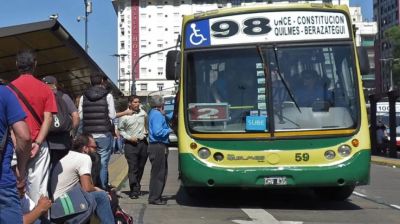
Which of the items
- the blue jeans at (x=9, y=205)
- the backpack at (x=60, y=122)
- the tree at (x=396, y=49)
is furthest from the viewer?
the tree at (x=396, y=49)

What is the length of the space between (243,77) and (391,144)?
16.8m

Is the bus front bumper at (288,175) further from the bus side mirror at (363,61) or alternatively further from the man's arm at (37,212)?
the man's arm at (37,212)

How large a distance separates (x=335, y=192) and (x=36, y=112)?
6.47 m

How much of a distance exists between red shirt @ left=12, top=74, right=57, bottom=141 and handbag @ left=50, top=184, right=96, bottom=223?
887mm

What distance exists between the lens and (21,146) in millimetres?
4512

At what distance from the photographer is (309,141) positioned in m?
9.31

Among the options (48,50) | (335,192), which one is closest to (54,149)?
(335,192)

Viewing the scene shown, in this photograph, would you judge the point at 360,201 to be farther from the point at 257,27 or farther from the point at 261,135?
the point at 257,27

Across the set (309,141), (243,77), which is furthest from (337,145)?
(243,77)

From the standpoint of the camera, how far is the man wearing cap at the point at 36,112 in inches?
209

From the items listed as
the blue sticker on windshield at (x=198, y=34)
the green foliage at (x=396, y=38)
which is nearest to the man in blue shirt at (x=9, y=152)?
the blue sticker on windshield at (x=198, y=34)

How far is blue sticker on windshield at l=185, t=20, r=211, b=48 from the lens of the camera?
387 inches

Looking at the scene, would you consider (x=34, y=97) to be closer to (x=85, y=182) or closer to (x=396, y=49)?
(x=85, y=182)

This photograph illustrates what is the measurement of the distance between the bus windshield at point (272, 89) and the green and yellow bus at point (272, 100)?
0.01 m
